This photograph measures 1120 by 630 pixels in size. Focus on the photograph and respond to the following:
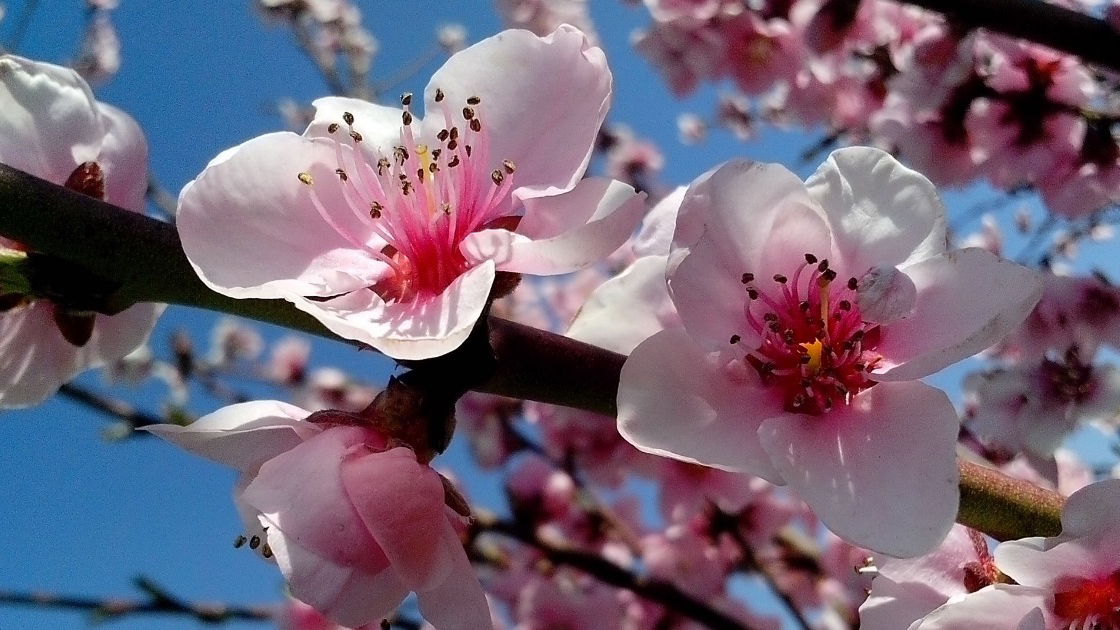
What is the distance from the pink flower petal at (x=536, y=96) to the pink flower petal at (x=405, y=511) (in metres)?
0.26

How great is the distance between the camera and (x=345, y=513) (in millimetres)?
588

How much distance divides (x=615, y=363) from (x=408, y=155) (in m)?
0.30

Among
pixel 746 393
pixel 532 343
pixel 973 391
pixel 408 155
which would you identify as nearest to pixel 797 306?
pixel 746 393

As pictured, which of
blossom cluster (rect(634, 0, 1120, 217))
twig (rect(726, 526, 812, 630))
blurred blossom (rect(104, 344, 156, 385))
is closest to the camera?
blossom cluster (rect(634, 0, 1120, 217))

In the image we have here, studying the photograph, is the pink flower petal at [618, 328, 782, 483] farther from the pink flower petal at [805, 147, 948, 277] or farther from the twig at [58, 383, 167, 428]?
the twig at [58, 383, 167, 428]

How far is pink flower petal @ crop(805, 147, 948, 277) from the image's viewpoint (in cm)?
68

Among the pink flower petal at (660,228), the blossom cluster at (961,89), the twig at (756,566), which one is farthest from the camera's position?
the twig at (756,566)

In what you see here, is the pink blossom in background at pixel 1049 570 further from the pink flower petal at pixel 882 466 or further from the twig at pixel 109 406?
the twig at pixel 109 406

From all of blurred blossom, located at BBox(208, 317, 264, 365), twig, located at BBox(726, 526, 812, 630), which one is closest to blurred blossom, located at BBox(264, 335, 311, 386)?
blurred blossom, located at BBox(208, 317, 264, 365)

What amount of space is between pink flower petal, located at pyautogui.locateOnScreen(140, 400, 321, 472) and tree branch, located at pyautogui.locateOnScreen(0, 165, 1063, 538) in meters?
0.10

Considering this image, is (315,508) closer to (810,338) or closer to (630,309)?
(630,309)

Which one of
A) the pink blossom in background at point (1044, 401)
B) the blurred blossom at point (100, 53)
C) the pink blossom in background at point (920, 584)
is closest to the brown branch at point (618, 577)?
the pink blossom in background at point (1044, 401)

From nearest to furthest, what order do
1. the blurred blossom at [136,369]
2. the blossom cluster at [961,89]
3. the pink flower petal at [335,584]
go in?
the pink flower petal at [335,584], the blossom cluster at [961,89], the blurred blossom at [136,369]

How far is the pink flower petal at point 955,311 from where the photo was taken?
61 cm
